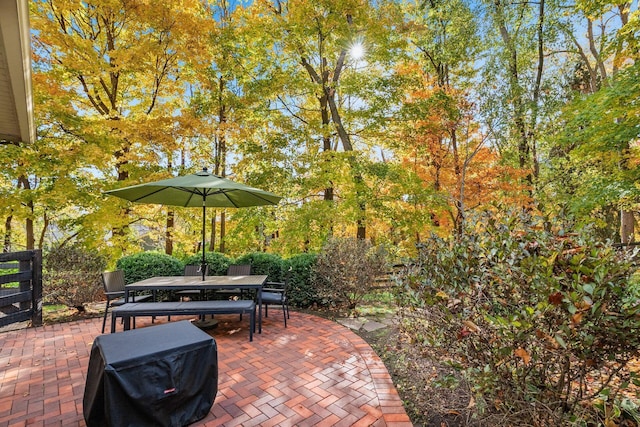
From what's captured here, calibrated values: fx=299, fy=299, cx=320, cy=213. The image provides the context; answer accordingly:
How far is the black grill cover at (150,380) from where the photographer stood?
2.01m

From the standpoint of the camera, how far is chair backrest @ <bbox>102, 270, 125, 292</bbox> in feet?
15.5

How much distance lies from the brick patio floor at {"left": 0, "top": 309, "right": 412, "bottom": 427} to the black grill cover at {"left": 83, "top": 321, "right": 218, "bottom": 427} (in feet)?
0.74

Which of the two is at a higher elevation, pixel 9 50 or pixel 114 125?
pixel 114 125

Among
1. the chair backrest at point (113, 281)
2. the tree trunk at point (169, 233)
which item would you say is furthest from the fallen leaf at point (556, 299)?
the tree trunk at point (169, 233)

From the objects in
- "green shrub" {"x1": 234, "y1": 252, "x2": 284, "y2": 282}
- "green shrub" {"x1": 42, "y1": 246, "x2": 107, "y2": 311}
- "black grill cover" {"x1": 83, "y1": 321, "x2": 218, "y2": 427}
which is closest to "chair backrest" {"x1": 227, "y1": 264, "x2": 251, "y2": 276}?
"green shrub" {"x1": 234, "y1": 252, "x2": 284, "y2": 282}

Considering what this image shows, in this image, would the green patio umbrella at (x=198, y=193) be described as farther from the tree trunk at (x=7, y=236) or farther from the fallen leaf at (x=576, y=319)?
the tree trunk at (x=7, y=236)

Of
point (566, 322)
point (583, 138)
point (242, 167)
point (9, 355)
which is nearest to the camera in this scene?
point (566, 322)

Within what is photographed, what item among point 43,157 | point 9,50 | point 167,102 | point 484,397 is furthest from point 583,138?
point 43,157

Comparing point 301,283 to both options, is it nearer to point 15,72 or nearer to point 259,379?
point 259,379

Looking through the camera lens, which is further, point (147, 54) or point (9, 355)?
point (147, 54)

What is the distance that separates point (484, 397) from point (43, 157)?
8884 mm

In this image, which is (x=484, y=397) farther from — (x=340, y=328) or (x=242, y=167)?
(x=242, y=167)

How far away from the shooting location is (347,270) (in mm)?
5270

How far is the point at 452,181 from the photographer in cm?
998
